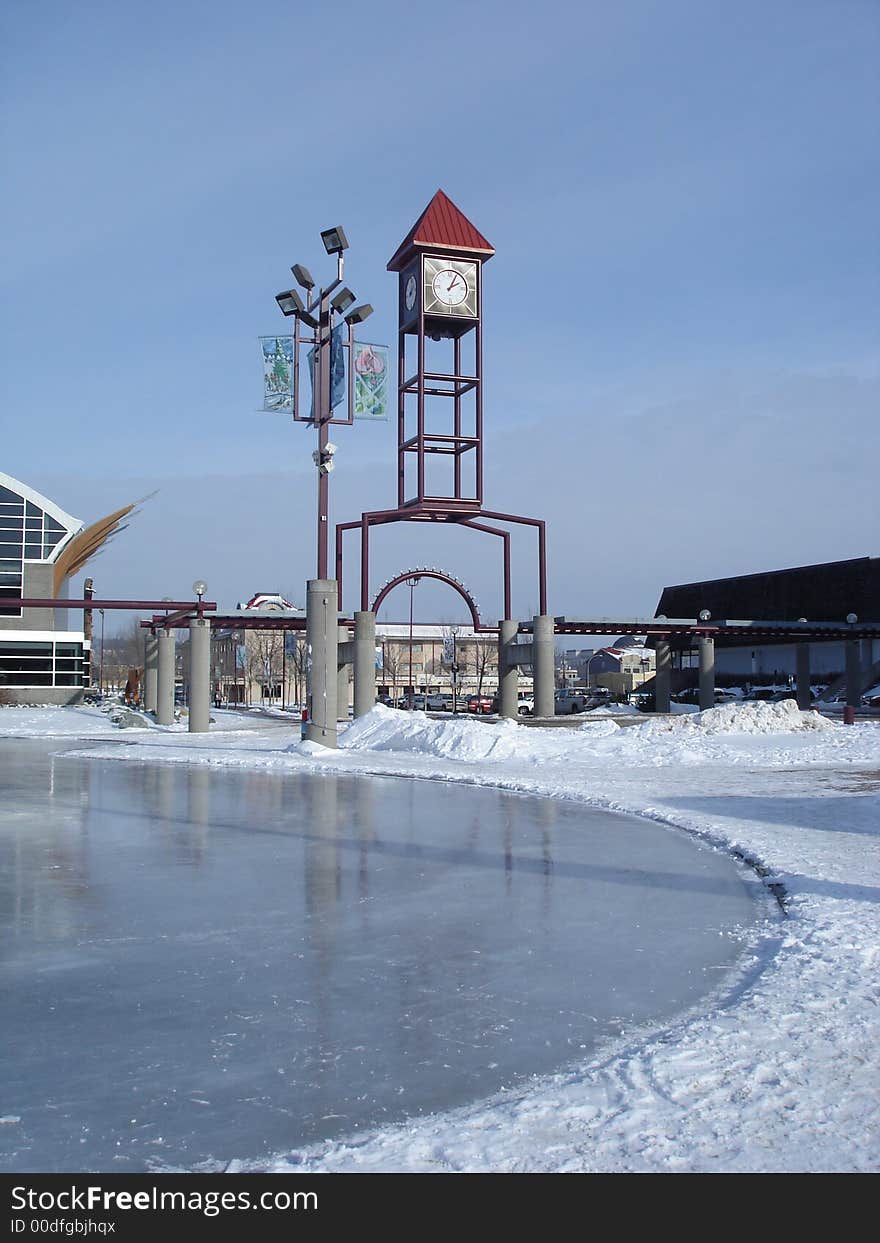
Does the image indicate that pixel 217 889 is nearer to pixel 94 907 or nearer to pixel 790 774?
pixel 94 907

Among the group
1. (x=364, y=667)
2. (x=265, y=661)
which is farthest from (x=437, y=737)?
(x=265, y=661)

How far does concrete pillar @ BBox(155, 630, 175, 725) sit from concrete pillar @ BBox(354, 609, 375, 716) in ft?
31.6

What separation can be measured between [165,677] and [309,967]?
129 feet

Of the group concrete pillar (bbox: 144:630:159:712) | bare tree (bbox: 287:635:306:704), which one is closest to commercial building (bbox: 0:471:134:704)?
concrete pillar (bbox: 144:630:159:712)

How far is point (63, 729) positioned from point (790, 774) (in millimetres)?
32515

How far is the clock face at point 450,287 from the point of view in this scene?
4372 cm

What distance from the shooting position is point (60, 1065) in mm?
5359

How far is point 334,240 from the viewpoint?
28594mm

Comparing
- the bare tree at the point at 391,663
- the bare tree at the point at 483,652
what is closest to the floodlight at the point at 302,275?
the bare tree at the point at 391,663

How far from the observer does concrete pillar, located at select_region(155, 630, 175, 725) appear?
45.0 meters

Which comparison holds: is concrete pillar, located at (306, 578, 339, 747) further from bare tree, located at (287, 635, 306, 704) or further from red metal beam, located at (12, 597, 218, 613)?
bare tree, located at (287, 635, 306, 704)

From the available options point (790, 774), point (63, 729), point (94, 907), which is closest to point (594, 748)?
point (790, 774)

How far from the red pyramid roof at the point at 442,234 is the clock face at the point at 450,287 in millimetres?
640

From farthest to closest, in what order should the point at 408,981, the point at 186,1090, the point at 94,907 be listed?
the point at 94,907 < the point at 408,981 < the point at 186,1090
